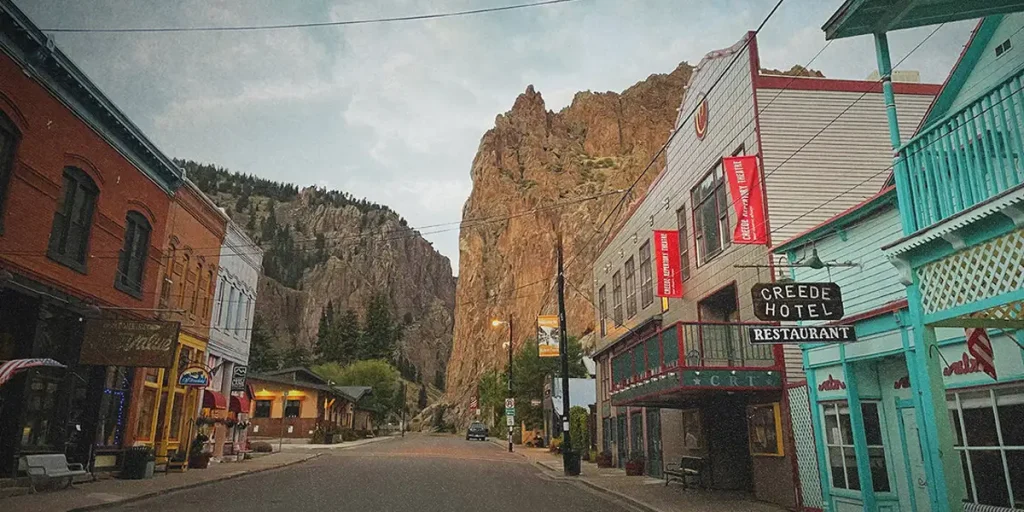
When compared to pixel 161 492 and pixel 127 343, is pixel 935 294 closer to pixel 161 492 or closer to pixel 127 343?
pixel 161 492

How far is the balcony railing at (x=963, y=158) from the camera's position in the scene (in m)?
6.30

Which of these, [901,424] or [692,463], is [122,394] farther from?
[901,424]

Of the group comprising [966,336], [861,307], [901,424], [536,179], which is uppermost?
[536,179]

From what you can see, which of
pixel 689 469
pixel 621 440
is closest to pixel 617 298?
pixel 621 440

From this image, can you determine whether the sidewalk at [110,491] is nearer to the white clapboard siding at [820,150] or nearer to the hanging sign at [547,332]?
the hanging sign at [547,332]

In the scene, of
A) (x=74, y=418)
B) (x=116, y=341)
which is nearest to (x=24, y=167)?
(x=116, y=341)

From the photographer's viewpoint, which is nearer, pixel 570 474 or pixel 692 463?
pixel 692 463

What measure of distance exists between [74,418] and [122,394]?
81.5 inches

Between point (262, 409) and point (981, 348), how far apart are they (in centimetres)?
5257

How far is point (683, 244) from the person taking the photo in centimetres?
2042

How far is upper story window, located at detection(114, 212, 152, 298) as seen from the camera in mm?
18469

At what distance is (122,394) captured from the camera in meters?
18.9

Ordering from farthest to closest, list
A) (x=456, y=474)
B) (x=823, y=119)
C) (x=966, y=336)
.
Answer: (x=456, y=474) → (x=823, y=119) → (x=966, y=336)

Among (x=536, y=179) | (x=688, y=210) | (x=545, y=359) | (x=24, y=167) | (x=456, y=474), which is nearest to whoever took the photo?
(x=24, y=167)
